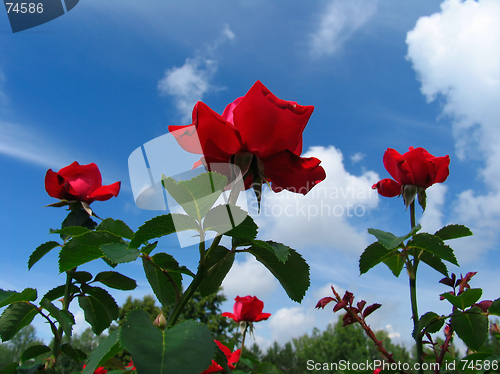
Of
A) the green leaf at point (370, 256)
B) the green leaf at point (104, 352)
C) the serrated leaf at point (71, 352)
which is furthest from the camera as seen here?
the serrated leaf at point (71, 352)

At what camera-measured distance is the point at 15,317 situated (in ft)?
3.58

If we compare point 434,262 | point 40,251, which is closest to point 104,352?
point 40,251

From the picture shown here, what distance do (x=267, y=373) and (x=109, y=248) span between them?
118 cm

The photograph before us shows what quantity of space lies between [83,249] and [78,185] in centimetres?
87

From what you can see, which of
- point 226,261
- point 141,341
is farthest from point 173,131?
point 141,341

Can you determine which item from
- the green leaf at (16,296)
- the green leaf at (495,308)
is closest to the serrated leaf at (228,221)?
the green leaf at (16,296)

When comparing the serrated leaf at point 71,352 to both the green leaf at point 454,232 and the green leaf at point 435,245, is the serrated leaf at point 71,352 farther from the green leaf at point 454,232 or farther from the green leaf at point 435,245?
the green leaf at point 454,232

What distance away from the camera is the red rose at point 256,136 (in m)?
0.70

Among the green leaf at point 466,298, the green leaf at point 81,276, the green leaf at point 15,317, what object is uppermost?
the green leaf at point 81,276

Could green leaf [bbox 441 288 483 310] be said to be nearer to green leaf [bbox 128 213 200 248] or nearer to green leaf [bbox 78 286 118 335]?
green leaf [bbox 128 213 200 248]

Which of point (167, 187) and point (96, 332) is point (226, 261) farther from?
point (96, 332)

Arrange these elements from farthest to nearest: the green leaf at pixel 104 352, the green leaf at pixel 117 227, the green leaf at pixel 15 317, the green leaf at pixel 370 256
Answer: the green leaf at pixel 370 256
the green leaf at pixel 15 317
the green leaf at pixel 117 227
the green leaf at pixel 104 352

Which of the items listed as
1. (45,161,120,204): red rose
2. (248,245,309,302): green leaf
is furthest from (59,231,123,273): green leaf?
(45,161,120,204): red rose

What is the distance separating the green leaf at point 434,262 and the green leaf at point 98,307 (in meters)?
1.27
